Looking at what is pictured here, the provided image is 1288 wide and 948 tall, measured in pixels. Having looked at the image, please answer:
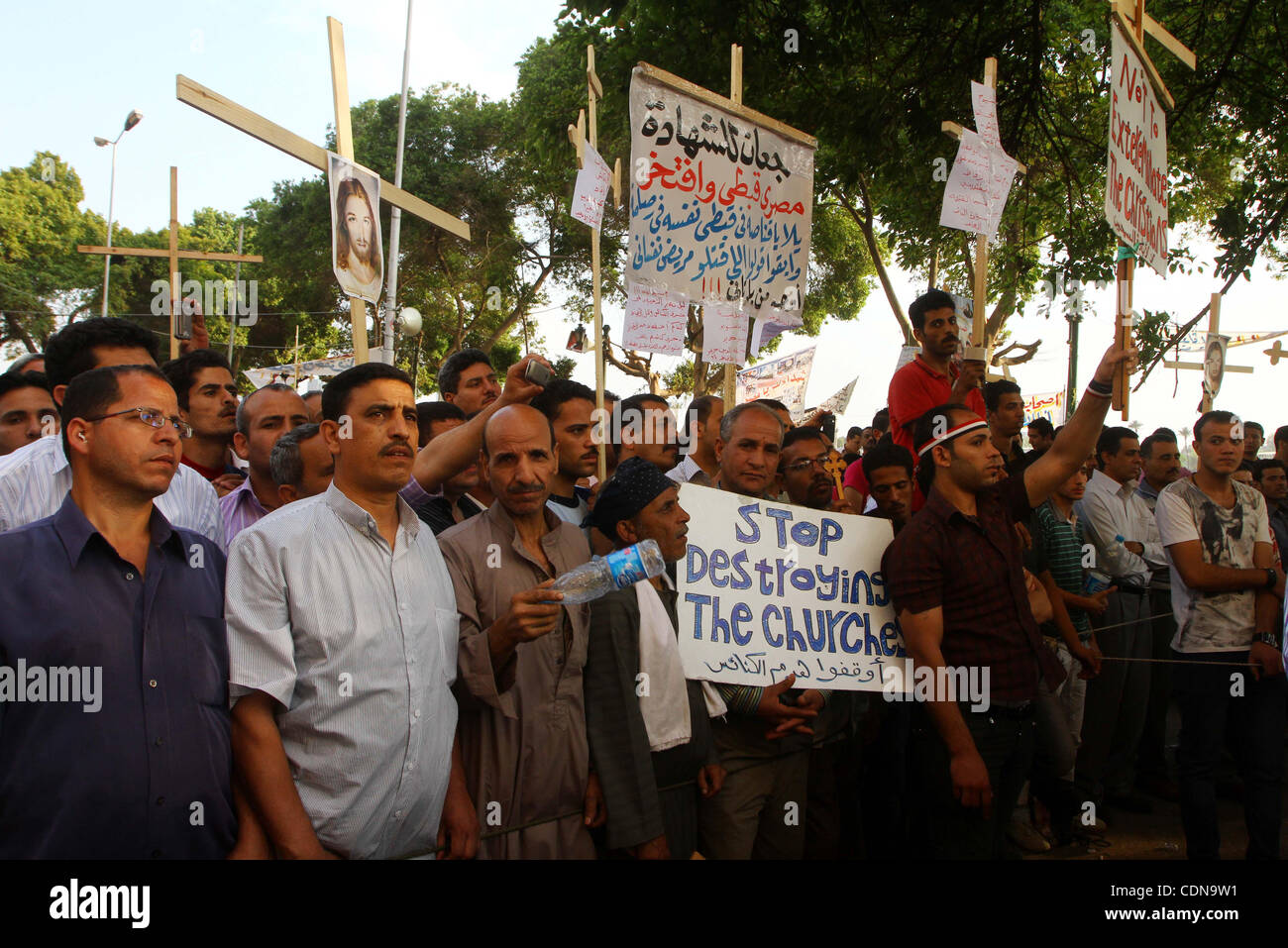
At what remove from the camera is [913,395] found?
4965 mm

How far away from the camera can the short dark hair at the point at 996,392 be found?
5215 millimetres

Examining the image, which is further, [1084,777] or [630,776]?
[1084,777]

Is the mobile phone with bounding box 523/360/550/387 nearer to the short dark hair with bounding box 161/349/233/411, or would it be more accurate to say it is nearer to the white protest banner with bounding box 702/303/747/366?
the short dark hair with bounding box 161/349/233/411

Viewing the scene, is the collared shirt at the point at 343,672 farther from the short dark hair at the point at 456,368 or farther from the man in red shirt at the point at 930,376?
the man in red shirt at the point at 930,376

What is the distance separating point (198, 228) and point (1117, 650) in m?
48.8

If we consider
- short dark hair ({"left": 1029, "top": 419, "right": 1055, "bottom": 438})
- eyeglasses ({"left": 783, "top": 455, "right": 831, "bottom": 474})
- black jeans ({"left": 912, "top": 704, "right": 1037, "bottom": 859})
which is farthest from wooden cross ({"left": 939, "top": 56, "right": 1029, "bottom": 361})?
short dark hair ({"left": 1029, "top": 419, "right": 1055, "bottom": 438})

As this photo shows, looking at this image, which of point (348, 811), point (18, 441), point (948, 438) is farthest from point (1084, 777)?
point (18, 441)

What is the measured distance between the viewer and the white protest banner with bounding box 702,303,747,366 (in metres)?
5.52

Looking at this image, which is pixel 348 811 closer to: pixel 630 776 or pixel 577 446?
pixel 630 776

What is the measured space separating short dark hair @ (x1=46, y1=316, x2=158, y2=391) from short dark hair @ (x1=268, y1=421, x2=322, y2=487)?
2.16ft

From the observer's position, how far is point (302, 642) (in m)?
2.45

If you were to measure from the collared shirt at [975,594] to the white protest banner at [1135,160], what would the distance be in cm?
183

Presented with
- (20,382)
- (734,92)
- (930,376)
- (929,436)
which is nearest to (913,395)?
(930,376)

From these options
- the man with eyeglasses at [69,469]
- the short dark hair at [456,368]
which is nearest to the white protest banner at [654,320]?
the short dark hair at [456,368]
